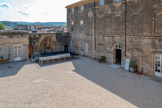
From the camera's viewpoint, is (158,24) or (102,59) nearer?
(158,24)

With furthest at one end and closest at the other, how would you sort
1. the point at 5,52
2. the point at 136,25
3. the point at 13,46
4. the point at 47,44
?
1. the point at 47,44
2. the point at 13,46
3. the point at 5,52
4. the point at 136,25

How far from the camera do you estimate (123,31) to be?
14.9 metres

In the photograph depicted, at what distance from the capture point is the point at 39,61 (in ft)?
59.6

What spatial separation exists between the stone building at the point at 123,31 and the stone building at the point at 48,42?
3.70m

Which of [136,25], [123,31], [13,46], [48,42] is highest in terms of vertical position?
[136,25]

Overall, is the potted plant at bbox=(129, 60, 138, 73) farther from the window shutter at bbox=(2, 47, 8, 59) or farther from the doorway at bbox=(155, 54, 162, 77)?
the window shutter at bbox=(2, 47, 8, 59)

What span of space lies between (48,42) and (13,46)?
696cm

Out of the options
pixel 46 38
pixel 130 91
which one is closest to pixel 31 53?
pixel 46 38

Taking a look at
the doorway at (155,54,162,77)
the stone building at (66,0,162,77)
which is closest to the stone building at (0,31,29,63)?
the stone building at (66,0,162,77)

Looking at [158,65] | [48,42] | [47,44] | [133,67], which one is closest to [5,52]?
[47,44]

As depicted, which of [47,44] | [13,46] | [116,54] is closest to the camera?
[116,54]

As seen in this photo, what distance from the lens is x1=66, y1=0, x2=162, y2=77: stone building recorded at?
12.3 m

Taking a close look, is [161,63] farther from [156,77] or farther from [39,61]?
[39,61]

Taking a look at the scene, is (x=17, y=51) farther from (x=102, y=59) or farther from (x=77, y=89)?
(x=77, y=89)
